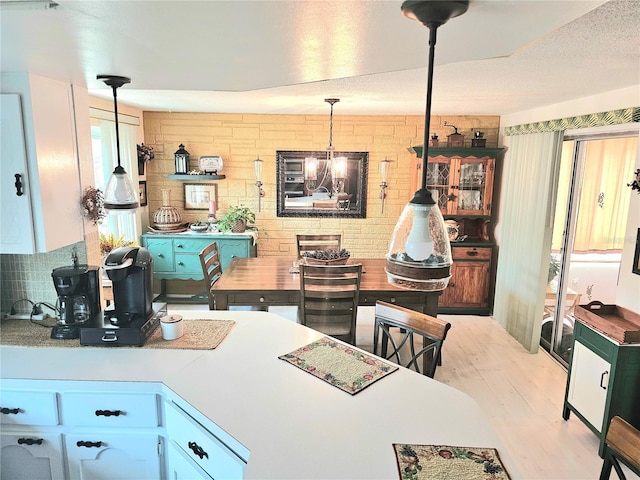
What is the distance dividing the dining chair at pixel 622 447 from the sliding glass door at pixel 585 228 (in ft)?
7.67

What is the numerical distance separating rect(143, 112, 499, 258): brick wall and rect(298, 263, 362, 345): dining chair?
2.22m

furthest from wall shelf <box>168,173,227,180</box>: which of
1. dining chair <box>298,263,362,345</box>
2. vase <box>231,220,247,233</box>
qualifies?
dining chair <box>298,263,362,345</box>

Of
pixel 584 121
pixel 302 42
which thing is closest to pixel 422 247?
pixel 302 42

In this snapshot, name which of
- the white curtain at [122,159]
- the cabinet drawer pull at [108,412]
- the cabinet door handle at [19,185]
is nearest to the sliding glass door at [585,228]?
the cabinet drawer pull at [108,412]

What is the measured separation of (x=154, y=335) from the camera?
2195mm

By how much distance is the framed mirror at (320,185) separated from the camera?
515 centimetres

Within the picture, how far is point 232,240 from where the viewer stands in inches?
190

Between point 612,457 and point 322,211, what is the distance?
4074 millimetres

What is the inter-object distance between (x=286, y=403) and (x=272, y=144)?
3.99 metres

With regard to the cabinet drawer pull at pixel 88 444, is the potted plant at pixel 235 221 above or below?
above

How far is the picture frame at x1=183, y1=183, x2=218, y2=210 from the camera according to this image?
5.22m

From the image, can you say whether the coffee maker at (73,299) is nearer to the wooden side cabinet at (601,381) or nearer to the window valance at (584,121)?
the wooden side cabinet at (601,381)

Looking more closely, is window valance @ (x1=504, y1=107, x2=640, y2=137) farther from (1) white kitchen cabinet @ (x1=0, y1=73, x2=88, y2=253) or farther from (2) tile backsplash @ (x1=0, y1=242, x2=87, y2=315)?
(2) tile backsplash @ (x1=0, y1=242, x2=87, y2=315)

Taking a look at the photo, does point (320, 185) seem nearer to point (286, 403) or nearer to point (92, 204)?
point (92, 204)
